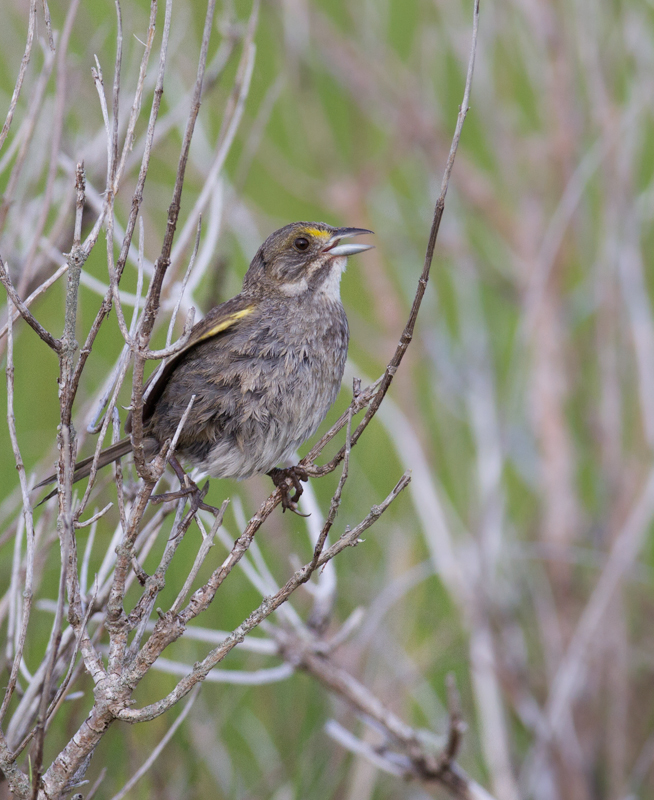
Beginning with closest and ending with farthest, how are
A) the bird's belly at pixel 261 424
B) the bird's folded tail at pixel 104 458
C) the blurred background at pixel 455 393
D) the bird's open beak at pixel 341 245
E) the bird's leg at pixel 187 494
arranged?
the bird's leg at pixel 187 494 < the bird's folded tail at pixel 104 458 < the bird's belly at pixel 261 424 < the bird's open beak at pixel 341 245 < the blurred background at pixel 455 393

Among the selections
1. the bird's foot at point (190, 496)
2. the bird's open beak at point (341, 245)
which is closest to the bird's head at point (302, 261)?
the bird's open beak at point (341, 245)

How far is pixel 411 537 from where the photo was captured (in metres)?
5.17

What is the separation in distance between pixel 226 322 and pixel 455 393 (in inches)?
106

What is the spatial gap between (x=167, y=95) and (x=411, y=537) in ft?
8.90

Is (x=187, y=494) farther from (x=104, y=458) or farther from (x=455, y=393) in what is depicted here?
(x=455, y=393)

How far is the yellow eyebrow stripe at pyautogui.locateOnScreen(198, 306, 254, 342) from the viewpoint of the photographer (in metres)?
3.17

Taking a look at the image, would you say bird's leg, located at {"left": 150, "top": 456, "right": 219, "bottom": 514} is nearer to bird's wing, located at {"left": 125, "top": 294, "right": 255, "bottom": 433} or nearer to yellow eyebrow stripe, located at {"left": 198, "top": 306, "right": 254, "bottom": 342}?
bird's wing, located at {"left": 125, "top": 294, "right": 255, "bottom": 433}

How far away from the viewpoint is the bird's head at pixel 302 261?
3.48 meters

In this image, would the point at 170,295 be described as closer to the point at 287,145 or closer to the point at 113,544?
the point at 113,544


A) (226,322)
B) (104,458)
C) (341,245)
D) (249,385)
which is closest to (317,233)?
(341,245)

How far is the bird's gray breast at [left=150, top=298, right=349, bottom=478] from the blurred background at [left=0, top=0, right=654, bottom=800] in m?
0.41

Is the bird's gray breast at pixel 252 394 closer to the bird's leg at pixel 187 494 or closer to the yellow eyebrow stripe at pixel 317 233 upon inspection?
the bird's leg at pixel 187 494

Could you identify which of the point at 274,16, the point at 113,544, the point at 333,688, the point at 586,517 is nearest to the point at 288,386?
the point at 113,544

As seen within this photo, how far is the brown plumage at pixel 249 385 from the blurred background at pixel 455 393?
363mm
